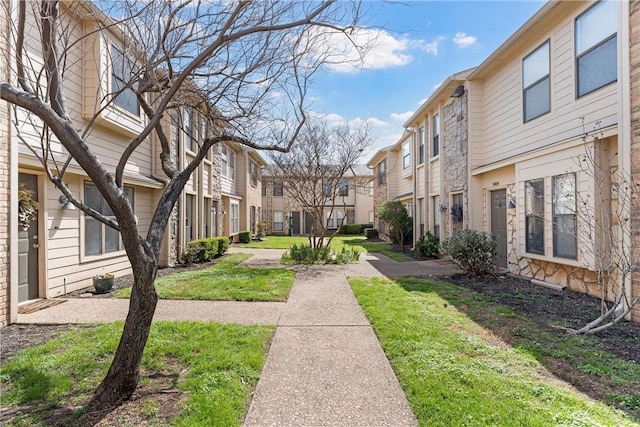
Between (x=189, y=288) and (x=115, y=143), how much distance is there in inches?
164

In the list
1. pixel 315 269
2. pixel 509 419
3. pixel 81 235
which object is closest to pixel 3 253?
pixel 81 235

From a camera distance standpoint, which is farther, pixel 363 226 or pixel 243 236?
pixel 363 226

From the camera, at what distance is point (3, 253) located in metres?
4.84

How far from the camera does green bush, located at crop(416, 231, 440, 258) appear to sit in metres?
12.7

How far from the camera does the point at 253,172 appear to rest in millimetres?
22719

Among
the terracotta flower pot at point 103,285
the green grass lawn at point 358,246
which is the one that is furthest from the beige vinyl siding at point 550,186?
the terracotta flower pot at point 103,285

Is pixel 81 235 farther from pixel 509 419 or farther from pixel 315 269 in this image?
pixel 509 419

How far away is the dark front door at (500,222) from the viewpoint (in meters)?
9.54

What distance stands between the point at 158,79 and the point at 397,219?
47.5 feet

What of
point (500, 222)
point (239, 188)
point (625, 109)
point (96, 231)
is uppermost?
point (239, 188)

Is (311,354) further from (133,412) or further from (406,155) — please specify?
(406,155)

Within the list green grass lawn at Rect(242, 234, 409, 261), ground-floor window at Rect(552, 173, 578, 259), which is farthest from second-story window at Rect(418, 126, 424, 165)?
ground-floor window at Rect(552, 173, 578, 259)

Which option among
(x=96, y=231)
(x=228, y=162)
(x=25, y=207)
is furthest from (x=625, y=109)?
(x=228, y=162)

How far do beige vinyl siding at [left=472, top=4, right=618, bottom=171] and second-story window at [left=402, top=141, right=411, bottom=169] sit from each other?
723 cm
